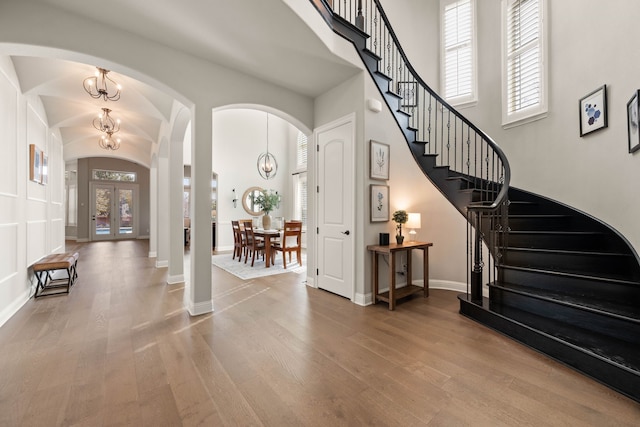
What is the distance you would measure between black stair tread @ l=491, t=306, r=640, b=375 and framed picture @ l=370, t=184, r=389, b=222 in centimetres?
173

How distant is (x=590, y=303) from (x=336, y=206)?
110 inches

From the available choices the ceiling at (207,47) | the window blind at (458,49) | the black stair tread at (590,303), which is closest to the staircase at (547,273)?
the black stair tread at (590,303)

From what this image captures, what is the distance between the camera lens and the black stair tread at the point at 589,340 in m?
1.86

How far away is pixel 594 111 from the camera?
332 centimetres

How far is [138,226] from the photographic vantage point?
38.6 ft

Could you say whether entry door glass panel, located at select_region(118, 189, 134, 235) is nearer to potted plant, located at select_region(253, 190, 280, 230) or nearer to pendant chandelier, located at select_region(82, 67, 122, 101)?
Result: potted plant, located at select_region(253, 190, 280, 230)

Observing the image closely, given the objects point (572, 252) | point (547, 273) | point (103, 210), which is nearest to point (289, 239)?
point (547, 273)

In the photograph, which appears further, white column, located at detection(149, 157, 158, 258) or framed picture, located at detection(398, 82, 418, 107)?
white column, located at detection(149, 157, 158, 258)

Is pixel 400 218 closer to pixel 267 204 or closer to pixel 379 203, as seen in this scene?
pixel 379 203

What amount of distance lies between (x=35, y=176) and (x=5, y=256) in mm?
1549

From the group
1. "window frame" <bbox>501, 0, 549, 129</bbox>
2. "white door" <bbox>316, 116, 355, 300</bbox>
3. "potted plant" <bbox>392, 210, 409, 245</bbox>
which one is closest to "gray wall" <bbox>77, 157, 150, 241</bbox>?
"white door" <bbox>316, 116, 355, 300</bbox>

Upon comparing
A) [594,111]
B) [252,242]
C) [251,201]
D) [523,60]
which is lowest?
[252,242]

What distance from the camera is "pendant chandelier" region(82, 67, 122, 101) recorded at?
4.00 metres

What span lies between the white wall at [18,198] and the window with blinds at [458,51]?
6487 millimetres
